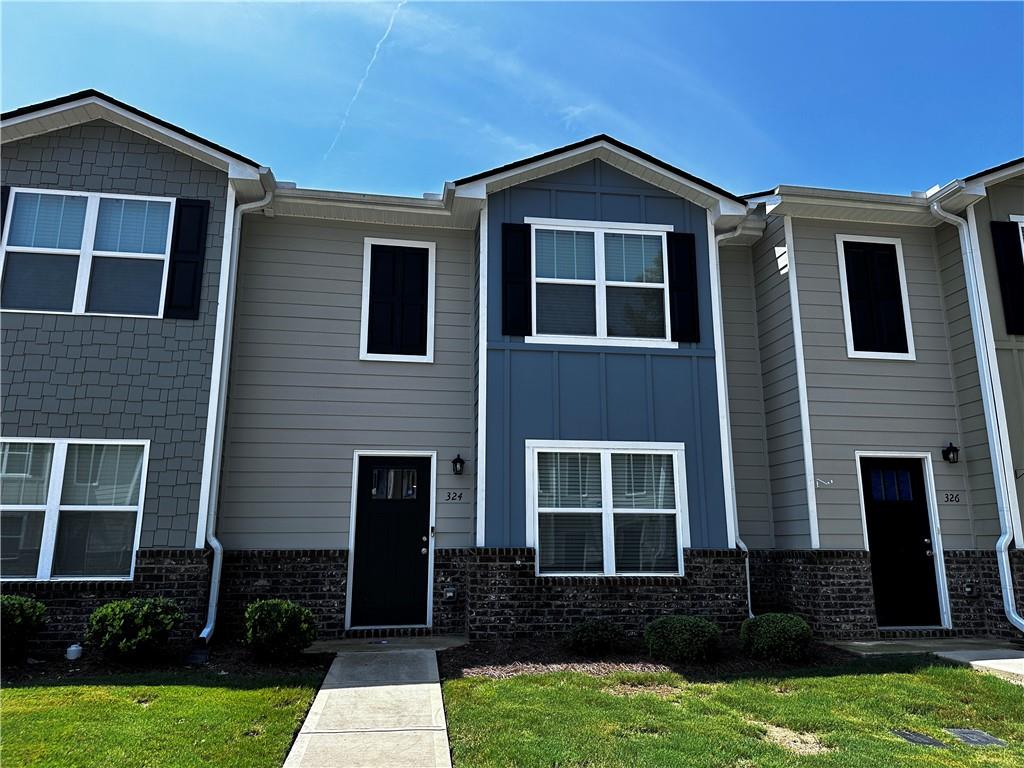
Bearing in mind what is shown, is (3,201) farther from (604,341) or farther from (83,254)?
(604,341)

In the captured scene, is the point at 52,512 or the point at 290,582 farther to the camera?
the point at 290,582

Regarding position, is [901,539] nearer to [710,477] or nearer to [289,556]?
[710,477]

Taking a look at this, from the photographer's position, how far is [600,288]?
935 cm

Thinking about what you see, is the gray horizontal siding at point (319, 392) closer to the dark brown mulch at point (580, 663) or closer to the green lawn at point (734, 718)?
the dark brown mulch at point (580, 663)

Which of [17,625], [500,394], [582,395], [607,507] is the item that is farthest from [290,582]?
[582,395]

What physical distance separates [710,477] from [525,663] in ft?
10.9

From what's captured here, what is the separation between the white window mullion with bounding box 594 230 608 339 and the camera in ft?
30.3

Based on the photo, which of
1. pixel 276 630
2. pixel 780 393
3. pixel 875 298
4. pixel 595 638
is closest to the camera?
pixel 276 630

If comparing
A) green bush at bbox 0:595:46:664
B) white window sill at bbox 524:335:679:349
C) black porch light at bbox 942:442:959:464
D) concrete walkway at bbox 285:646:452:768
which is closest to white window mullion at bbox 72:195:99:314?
green bush at bbox 0:595:46:664

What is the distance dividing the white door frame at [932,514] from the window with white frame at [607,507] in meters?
2.34

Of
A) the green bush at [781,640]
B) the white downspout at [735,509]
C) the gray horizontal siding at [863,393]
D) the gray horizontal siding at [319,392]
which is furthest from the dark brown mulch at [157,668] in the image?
the gray horizontal siding at [863,393]

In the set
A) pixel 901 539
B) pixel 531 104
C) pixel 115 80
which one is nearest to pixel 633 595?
pixel 901 539

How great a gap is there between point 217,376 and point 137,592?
2422 millimetres

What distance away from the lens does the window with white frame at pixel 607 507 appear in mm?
8570
